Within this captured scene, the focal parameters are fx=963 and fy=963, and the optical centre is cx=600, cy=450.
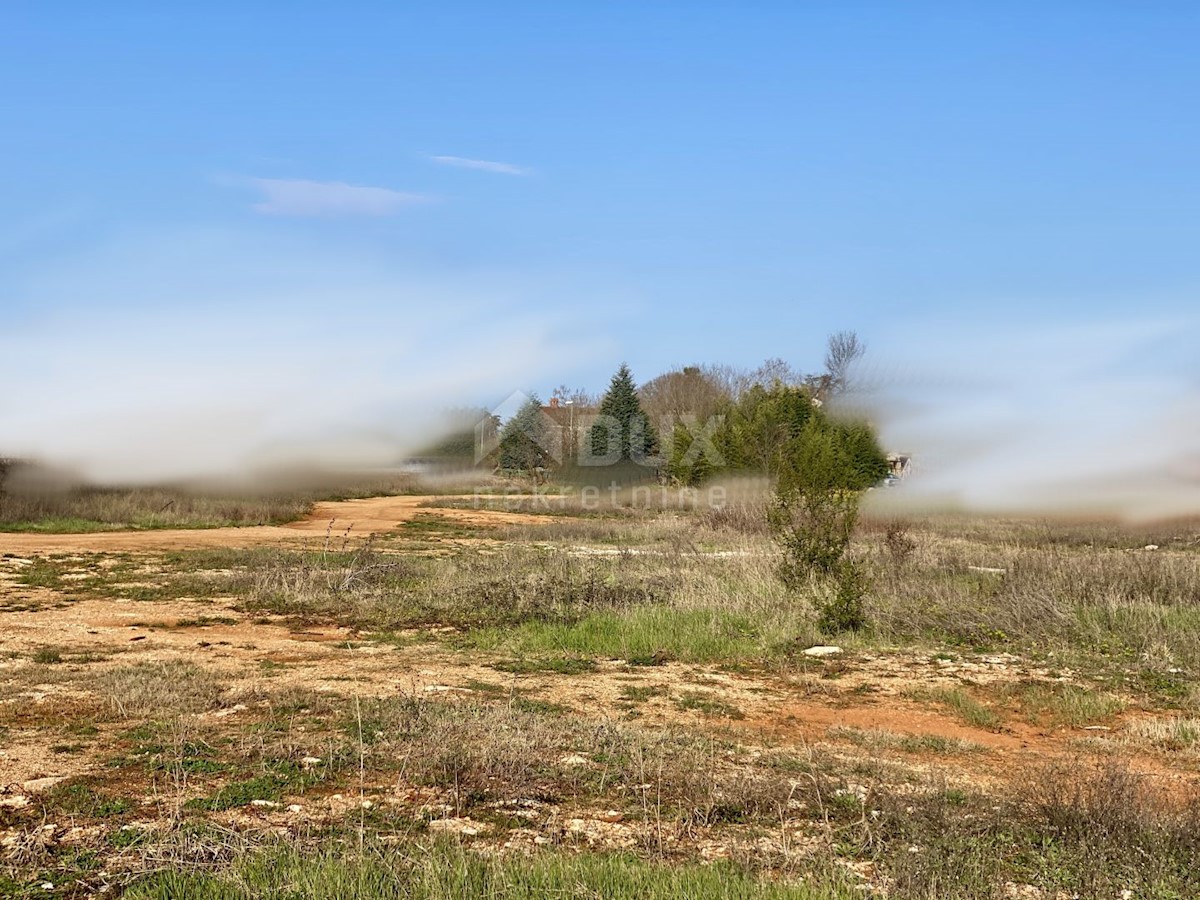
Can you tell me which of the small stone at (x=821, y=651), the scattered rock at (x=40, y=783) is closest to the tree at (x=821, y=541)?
the small stone at (x=821, y=651)

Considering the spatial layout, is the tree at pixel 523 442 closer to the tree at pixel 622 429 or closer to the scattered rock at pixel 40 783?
the tree at pixel 622 429

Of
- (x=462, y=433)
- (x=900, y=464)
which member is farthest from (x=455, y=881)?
(x=462, y=433)

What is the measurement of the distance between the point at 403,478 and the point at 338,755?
1658 inches

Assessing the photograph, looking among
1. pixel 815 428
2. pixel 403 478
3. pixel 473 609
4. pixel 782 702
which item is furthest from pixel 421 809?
pixel 403 478

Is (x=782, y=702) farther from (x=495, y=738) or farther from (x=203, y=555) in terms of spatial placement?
(x=203, y=555)

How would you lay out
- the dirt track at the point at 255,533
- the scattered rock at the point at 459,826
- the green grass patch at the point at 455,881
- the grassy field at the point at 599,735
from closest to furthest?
the green grass patch at the point at 455,881
the grassy field at the point at 599,735
the scattered rock at the point at 459,826
the dirt track at the point at 255,533

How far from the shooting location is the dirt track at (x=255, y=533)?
73.4 ft

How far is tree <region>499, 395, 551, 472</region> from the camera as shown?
60406 mm

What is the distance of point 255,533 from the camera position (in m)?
27.9

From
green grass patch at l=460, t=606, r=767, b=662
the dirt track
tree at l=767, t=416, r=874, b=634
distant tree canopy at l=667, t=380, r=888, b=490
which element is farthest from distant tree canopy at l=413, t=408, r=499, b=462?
green grass patch at l=460, t=606, r=767, b=662

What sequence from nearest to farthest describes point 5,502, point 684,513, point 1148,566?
point 1148,566, point 5,502, point 684,513

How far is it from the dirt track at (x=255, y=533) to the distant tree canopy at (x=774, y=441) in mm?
10231

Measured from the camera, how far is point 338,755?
21.4 feet

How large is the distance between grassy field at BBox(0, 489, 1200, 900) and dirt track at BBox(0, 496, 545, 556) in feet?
20.2
